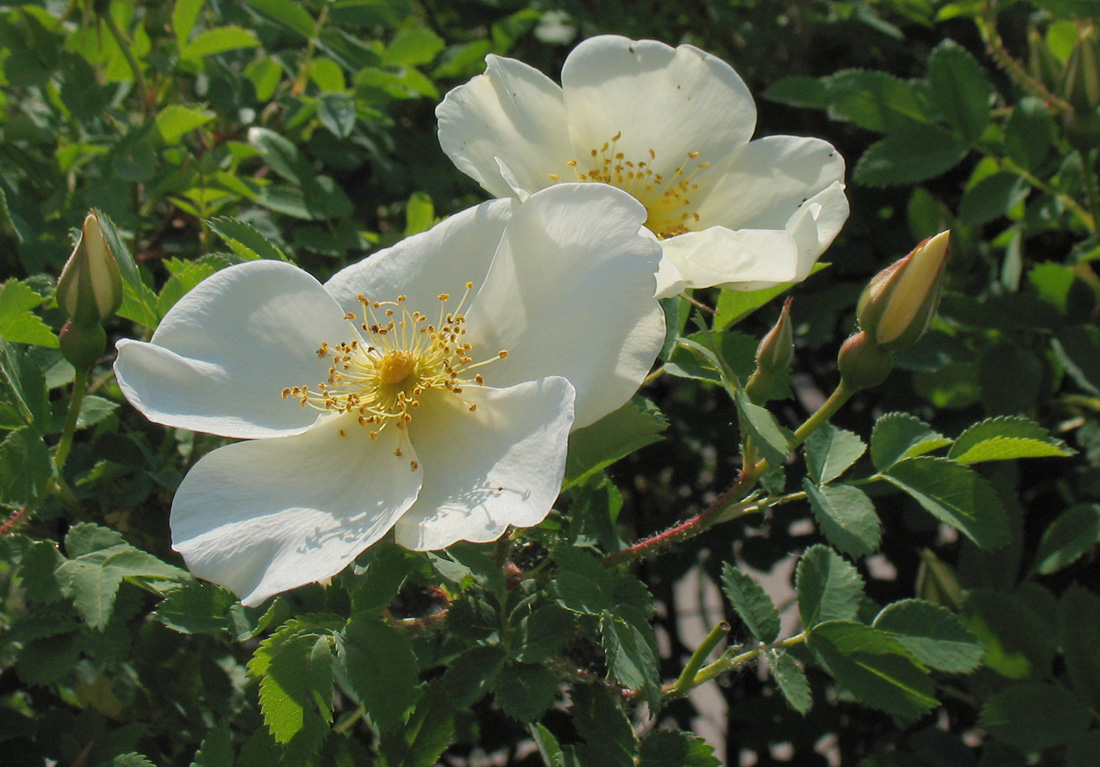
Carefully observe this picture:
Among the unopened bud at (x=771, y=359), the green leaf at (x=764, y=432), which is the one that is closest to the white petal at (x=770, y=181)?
the unopened bud at (x=771, y=359)

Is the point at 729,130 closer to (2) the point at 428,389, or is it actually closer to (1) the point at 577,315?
(1) the point at 577,315

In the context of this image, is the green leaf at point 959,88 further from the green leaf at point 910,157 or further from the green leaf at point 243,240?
the green leaf at point 243,240

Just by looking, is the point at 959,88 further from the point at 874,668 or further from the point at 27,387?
the point at 27,387

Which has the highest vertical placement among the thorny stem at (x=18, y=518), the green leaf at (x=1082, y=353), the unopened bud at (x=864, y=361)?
the unopened bud at (x=864, y=361)

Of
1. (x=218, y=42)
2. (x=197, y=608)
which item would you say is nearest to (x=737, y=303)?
(x=197, y=608)

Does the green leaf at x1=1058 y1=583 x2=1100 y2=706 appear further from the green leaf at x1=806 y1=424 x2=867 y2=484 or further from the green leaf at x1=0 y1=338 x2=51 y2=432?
the green leaf at x1=0 y1=338 x2=51 y2=432
